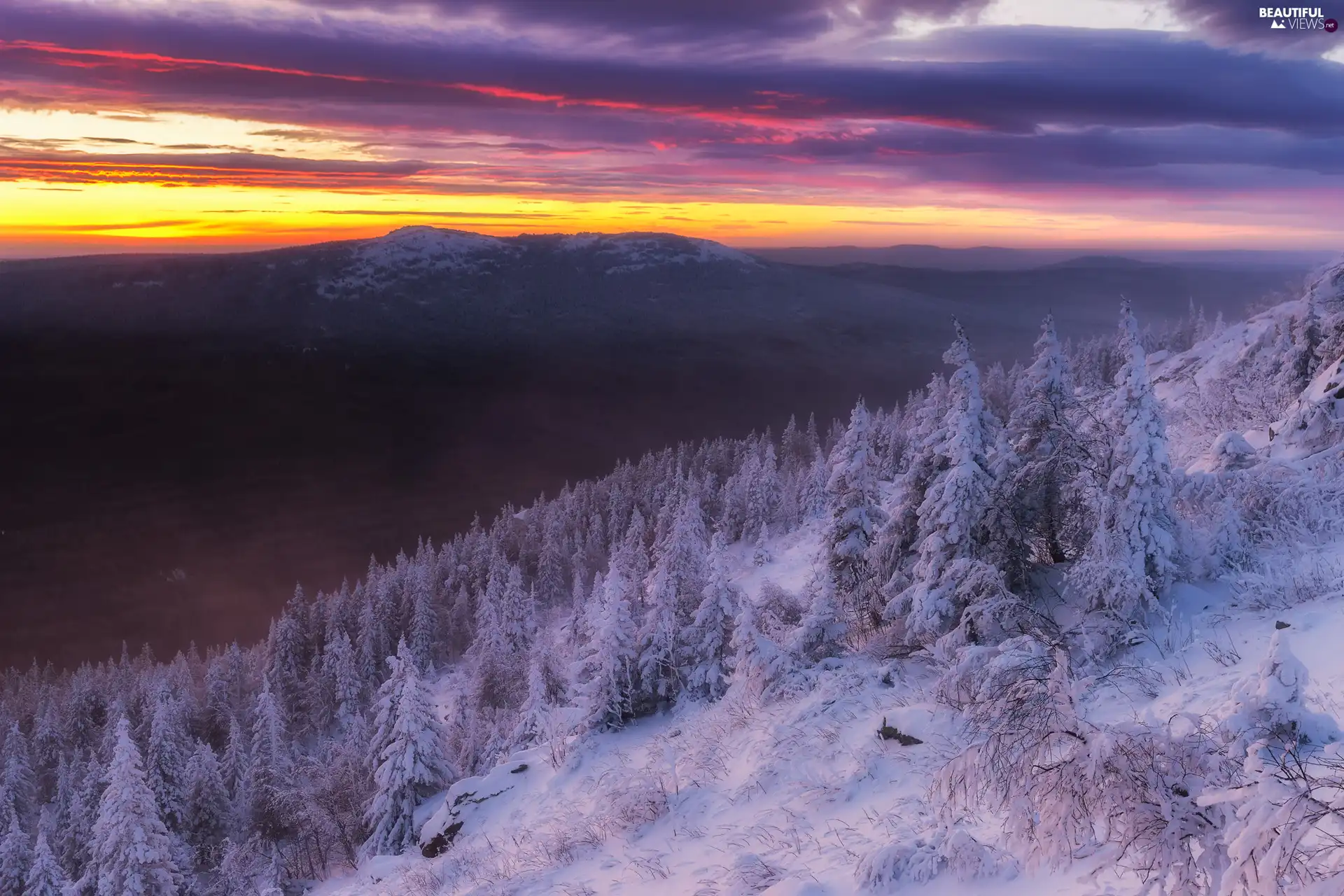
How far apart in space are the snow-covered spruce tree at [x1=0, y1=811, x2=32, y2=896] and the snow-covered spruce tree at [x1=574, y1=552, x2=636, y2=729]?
1617 inches

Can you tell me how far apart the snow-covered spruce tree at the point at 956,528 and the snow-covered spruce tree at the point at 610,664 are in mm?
9342

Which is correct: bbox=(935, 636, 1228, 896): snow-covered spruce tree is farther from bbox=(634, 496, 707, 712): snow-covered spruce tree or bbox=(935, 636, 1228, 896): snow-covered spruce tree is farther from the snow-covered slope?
bbox=(634, 496, 707, 712): snow-covered spruce tree

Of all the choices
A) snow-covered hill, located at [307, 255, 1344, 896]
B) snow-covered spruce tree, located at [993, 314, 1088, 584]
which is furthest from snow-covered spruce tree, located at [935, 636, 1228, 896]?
snow-covered spruce tree, located at [993, 314, 1088, 584]

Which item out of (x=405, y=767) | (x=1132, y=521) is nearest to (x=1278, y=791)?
(x=1132, y=521)

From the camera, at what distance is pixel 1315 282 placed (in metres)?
20.1

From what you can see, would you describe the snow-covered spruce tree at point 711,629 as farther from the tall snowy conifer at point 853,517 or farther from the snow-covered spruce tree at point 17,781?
the snow-covered spruce tree at point 17,781

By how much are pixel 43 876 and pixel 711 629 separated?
3682 centimetres

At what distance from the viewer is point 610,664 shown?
82.5 feet

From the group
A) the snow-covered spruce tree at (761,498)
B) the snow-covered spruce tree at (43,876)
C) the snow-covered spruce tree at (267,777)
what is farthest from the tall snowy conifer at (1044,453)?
the snow-covered spruce tree at (761,498)

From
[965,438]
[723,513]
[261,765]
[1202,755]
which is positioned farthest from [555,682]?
[723,513]

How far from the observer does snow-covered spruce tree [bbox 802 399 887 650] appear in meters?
24.5

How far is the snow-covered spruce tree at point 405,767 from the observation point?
100.0 feet

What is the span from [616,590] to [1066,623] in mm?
17557

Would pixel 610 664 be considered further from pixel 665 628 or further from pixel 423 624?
pixel 423 624
